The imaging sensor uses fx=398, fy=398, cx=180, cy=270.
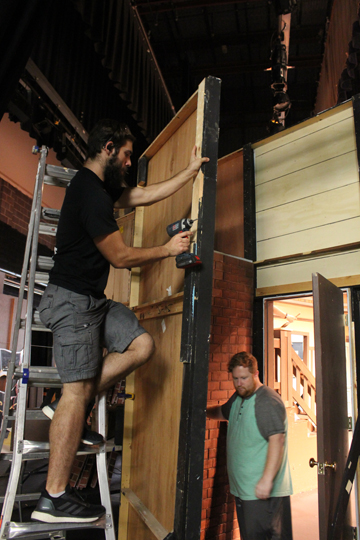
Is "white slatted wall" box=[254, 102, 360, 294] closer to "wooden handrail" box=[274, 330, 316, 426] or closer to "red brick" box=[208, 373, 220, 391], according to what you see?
"red brick" box=[208, 373, 220, 391]

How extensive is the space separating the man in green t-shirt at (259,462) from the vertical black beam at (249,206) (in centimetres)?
124

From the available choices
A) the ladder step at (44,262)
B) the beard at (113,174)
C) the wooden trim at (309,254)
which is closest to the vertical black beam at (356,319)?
the wooden trim at (309,254)

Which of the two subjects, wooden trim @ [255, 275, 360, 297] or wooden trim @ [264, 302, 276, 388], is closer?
wooden trim @ [255, 275, 360, 297]

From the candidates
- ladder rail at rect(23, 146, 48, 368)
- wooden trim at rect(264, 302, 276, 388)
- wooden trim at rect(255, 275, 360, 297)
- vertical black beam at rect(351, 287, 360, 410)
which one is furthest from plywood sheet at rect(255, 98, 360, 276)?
ladder rail at rect(23, 146, 48, 368)

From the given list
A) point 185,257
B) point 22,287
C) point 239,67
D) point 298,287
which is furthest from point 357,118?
point 239,67

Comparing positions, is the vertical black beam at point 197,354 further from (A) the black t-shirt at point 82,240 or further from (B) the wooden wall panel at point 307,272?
(B) the wooden wall panel at point 307,272

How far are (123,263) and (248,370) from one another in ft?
5.75

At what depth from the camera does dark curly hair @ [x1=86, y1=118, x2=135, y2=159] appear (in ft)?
7.13

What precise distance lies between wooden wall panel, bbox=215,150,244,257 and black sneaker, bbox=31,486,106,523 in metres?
2.83

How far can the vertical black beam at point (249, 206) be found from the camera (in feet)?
13.1

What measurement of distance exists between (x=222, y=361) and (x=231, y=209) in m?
1.58

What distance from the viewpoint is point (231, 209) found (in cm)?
424

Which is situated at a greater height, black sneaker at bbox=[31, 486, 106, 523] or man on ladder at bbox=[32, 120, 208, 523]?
man on ladder at bbox=[32, 120, 208, 523]

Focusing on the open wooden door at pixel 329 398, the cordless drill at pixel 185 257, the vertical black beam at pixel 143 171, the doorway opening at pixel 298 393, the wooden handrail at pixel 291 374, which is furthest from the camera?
the wooden handrail at pixel 291 374
